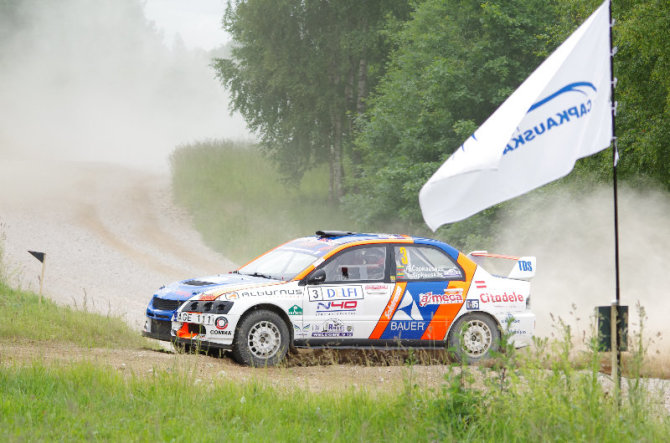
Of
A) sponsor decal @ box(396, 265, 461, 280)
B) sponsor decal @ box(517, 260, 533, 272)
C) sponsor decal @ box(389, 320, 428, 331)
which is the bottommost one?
sponsor decal @ box(389, 320, 428, 331)

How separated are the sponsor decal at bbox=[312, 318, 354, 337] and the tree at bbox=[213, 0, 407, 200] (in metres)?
19.5

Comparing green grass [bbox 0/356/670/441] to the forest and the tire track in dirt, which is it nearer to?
the forest

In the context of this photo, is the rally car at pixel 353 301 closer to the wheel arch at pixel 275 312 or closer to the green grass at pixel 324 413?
the wheel arch at pixel 275 312

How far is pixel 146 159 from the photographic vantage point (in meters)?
54.7

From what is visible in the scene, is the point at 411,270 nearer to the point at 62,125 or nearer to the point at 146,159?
the point at 146,159

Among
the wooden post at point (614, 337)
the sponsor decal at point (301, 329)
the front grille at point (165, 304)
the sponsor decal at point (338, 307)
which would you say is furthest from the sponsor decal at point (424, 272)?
the wooden post at point (614, 337)

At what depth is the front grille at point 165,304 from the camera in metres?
9.74

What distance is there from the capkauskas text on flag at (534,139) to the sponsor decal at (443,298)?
3.94 metres

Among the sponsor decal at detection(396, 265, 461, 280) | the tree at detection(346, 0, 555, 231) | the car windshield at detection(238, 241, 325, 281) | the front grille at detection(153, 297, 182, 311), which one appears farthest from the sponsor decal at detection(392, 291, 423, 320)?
the tree at detection(346, 0, 555, 231)

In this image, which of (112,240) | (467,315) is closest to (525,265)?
(467,315)

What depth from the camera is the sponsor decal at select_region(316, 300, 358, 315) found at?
9562 mm

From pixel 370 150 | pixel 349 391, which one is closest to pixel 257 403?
pixel 349 391

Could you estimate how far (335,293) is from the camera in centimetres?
968

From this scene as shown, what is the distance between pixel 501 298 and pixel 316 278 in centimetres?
252
